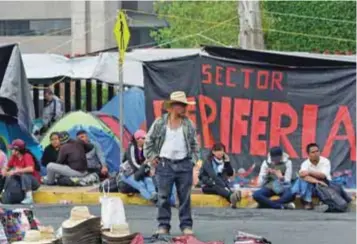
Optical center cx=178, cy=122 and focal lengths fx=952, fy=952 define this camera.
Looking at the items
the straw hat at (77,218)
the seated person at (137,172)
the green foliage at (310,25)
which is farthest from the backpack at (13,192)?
the green foliage at (310,25)

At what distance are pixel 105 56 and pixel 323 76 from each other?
576cm

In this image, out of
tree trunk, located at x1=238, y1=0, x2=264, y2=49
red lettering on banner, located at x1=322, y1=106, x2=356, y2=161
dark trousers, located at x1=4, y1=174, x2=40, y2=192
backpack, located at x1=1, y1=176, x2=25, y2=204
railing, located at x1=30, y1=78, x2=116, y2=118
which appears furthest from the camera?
railing, located at x1=30, y1=78, x2=116, y2=118

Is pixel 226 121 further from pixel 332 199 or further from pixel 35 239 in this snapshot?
pixel 35 239

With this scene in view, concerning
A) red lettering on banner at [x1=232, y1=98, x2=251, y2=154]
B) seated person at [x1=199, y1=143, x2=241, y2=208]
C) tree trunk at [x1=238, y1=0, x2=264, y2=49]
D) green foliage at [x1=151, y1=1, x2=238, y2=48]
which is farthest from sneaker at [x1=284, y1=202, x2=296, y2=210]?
green foliage at [x1=151, y1=1, x2=238, y2=48]

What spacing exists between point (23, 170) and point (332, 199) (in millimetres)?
4998

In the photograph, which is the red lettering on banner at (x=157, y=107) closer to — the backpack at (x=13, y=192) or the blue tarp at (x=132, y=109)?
the backpack at (x=13, y=192)

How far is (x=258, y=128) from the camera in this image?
53.0 feet

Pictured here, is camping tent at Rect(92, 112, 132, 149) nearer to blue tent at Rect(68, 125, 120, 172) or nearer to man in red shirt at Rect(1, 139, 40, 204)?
blue tent at Rect(68, 125, 120, 172)

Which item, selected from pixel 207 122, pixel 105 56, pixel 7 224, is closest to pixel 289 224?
pixel 207 122

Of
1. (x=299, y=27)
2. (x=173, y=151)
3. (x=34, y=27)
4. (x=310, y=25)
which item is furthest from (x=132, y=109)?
(x=34, y=27)

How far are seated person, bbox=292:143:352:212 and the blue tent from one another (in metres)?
4.70

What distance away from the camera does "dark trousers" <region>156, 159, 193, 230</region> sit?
10891 mm

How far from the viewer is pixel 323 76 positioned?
16.1m

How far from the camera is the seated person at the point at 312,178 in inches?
572
